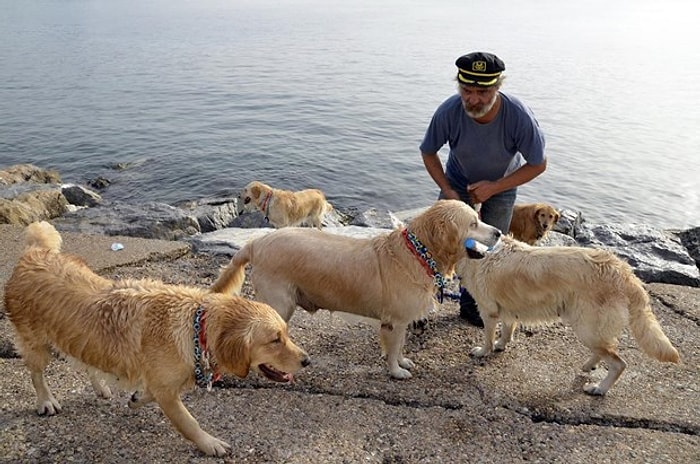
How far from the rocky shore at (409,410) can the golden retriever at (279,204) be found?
5.57m

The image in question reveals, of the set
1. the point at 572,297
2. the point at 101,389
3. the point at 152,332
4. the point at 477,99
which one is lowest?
the point at 101,389

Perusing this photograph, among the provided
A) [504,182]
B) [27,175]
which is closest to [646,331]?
[504,182]

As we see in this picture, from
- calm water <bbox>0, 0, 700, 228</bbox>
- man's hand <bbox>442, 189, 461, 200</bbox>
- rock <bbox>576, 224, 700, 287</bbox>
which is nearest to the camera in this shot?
man's hand <bbox>442, 189, 461, 200</bbox>

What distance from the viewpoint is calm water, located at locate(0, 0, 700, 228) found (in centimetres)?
1658

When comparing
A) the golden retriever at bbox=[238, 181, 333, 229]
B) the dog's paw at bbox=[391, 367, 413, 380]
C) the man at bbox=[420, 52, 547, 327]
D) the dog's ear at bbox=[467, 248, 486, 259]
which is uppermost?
the man at bbox=[420, 52, 547, 327]

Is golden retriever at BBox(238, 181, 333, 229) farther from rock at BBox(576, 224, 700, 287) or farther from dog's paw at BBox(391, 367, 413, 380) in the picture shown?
dog's paw at BBox(391, 367, 413, 380)

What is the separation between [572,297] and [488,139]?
1675mm

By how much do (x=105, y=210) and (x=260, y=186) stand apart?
115 inches

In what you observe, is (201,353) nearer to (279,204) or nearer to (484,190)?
(484,190)

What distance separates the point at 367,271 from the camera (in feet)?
16.5

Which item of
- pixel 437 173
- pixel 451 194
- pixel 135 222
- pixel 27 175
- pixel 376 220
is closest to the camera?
pixel 451 194

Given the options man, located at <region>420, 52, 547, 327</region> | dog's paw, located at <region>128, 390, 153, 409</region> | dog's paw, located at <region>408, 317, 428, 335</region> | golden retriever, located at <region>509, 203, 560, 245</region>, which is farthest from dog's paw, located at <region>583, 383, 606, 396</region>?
golden retriever, located at <region>509, 203, 560, 245</region>

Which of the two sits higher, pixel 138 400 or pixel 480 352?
pixel 138 400

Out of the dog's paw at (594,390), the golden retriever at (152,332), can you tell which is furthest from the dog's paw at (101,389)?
the dog's paw at (594,390)
